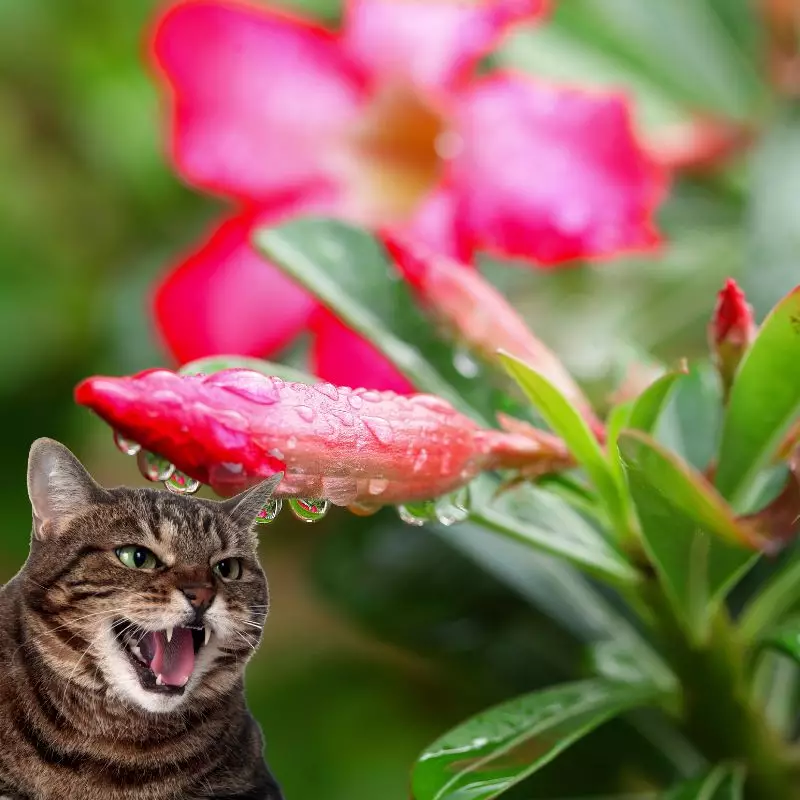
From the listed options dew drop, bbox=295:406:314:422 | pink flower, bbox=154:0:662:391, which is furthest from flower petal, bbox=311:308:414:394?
dew drop, bbox=295:406:314:422

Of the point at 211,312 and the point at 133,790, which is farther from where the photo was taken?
the point at 211,312

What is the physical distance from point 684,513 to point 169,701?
0.62 ft

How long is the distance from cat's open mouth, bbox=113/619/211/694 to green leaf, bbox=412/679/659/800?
12 centimetres

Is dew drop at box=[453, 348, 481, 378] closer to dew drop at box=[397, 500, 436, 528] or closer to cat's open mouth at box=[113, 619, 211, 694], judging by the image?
dew drop at box=[397, 500, 436, 528]

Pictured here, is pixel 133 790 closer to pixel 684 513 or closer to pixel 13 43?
pixel 684 513

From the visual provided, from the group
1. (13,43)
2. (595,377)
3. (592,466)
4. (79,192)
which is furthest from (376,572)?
(13,43)

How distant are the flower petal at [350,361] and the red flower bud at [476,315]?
0.18ft

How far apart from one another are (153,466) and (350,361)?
285mm

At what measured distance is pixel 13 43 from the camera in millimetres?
1118

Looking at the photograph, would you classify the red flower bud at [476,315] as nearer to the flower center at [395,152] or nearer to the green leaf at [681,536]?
the green leaf at [681,536]

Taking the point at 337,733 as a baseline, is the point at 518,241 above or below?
above

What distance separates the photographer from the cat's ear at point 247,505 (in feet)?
0.75

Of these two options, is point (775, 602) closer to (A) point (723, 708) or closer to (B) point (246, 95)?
(A) point (723, 708)

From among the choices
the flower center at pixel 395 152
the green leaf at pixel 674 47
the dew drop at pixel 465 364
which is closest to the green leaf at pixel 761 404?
the dew drop at pixel 465 364
